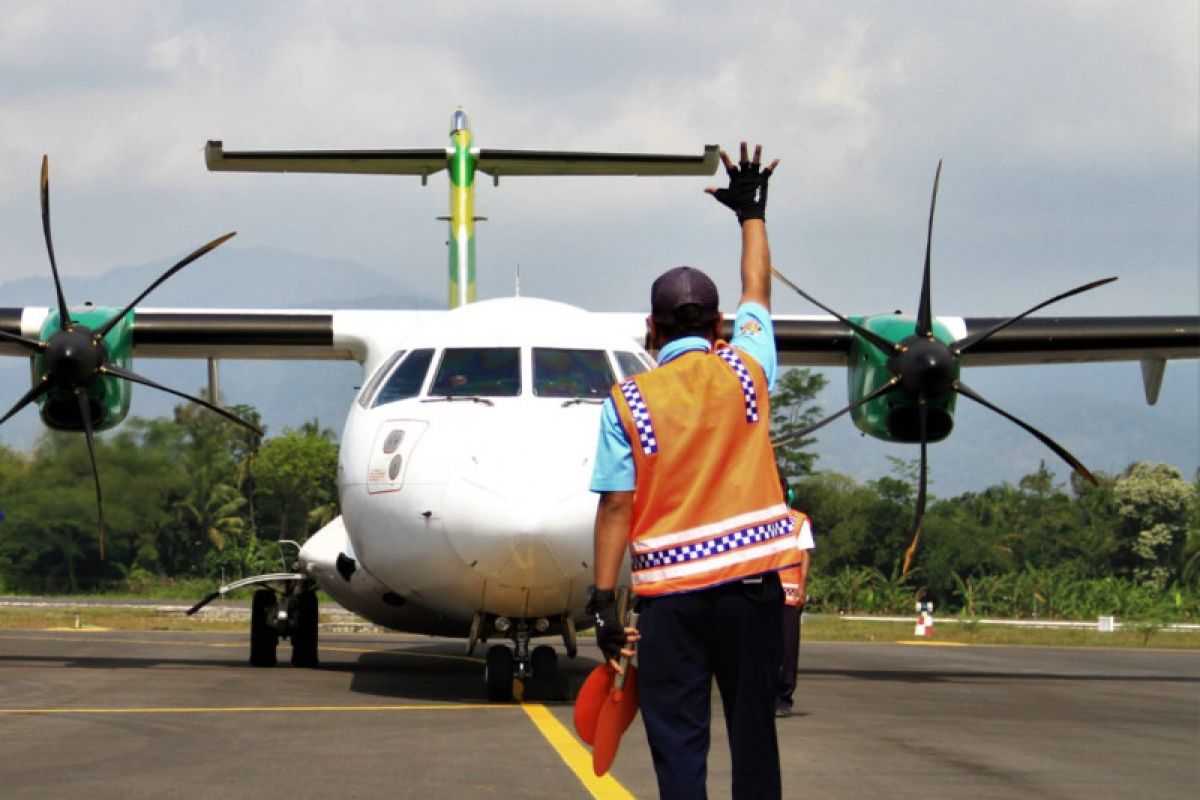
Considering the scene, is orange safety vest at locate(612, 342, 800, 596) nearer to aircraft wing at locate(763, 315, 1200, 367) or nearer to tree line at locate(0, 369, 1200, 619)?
aircraft wing at locate(763, 315, 1200, 367)

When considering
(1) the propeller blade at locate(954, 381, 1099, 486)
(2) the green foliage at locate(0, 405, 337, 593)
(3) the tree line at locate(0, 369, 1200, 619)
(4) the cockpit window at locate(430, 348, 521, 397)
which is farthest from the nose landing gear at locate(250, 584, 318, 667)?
(3) the tree line at locate(0, 369, 1200, 619)

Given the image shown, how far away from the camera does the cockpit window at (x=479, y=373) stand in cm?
1064

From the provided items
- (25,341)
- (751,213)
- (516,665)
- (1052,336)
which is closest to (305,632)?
(25,341)

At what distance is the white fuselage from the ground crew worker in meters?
4.88

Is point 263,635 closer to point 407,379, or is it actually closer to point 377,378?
point 377,378

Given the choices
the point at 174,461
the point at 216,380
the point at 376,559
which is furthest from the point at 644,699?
the point at 174,461

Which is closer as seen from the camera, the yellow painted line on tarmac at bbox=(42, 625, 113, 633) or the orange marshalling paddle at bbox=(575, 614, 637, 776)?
the orange marshalling paddle at bbox=(575, 614, 637, 776)

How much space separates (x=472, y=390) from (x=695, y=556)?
654 centimetres

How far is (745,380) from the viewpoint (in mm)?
4402

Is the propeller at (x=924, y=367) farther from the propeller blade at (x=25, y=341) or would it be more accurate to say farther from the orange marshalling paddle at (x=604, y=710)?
the orange marshalling paddle at (x=604, y=710)

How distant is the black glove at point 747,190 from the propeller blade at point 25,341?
35.5 feet

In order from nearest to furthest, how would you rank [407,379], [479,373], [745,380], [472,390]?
[745,380] → [472,390] → [479,373] → [407,379]

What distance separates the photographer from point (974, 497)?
71250 mm

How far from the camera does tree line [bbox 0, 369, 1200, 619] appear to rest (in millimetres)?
40125
